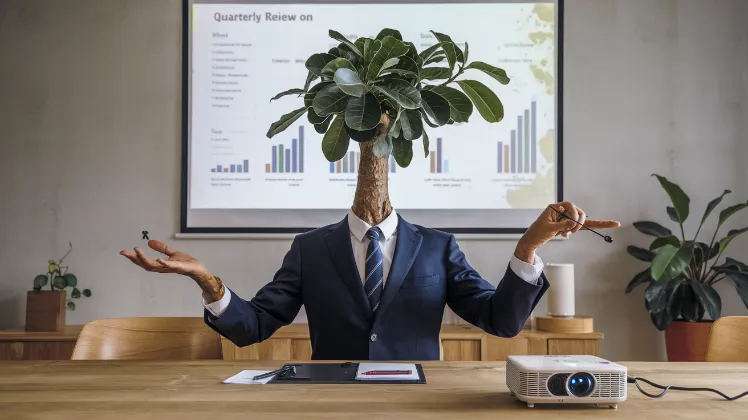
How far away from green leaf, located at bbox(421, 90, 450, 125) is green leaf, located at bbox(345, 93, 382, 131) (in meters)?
0.15

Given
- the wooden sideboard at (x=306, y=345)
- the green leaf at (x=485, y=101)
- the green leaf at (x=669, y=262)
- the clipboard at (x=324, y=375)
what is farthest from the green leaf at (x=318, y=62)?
the green leaf at (x=669, y=262)

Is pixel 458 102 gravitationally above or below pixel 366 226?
above

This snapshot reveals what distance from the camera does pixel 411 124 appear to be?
175 cm

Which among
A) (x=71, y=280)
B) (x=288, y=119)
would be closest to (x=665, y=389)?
(x=288, y=119)

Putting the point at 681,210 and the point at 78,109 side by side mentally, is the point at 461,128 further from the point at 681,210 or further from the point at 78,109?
the point at 78,109

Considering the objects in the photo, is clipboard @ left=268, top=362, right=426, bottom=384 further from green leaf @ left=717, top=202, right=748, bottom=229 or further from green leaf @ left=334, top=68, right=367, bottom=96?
green leaf @ left=717, top=202, right=748, bottom=229

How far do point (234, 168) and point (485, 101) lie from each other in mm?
1977

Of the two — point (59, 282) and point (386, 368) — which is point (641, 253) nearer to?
point (386, 368)

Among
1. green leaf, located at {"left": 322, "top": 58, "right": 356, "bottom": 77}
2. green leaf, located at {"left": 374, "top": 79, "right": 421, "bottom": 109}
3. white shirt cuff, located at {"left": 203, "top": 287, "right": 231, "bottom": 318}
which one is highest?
green leaf, located at {"left": 322, "top": 58, "right": 356, "bottom": 77}

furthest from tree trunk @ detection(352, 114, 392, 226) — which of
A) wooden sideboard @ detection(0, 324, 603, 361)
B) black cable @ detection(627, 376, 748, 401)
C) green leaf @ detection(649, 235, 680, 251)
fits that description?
green leaf @ detection(649, 235, 680, 251)

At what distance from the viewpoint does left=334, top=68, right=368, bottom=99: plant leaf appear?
157cm

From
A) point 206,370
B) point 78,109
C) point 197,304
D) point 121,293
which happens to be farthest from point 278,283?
point 78,109

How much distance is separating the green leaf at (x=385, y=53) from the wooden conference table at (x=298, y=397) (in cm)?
79

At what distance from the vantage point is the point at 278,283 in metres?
2.03
